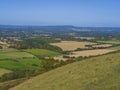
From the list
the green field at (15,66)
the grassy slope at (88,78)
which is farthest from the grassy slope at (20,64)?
the grassy slope at (88,78)

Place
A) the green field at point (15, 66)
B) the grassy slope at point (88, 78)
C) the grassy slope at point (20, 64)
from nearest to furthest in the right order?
the grassy slope at point (88, 78) → the green field at point (15, 66) → the grassy slope at point (20, 64)

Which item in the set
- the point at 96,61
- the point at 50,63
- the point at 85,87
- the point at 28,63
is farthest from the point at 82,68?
the point at 28,63

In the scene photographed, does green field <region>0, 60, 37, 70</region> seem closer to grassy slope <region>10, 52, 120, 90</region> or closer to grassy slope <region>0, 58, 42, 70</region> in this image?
grassy slope <region>0, 58, 42, 70</region>

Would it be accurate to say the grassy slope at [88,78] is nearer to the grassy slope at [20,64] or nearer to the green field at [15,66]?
the green field at [15,66]

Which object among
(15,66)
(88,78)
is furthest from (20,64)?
(88,78)

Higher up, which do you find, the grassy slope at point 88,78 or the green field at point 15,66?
the grassy slope at point 88,78

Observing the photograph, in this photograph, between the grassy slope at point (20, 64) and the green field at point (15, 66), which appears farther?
the grassy slope at point (20, 64)

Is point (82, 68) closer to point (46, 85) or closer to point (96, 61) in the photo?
point (96, 61)

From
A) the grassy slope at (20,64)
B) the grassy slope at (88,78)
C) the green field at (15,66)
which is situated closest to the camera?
the grassy slope at (88,78)

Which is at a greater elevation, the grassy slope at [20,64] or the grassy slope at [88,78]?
the grassy slope at [88,78]
